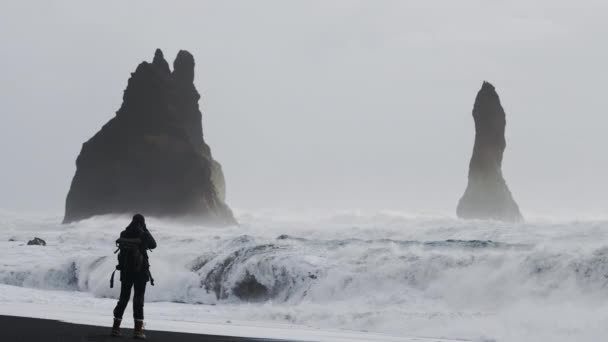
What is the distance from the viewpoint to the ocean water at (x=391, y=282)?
17219 mm

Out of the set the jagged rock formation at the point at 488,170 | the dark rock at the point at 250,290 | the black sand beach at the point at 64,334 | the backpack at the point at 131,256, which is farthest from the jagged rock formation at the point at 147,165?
the backpack at the point at 131,256

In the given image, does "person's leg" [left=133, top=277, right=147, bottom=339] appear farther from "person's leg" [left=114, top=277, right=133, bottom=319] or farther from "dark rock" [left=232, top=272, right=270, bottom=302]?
"dark rock" [left=232, top=272, right=270, bottom=302]

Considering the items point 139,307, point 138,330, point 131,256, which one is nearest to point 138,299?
point 139,307

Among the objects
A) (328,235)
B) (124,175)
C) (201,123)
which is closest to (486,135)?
(201,123)

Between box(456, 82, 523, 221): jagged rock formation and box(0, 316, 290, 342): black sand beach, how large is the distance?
95.7m

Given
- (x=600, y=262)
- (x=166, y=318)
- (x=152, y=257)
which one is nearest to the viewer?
(x=166, y=318)

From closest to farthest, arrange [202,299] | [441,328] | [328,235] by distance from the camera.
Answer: [441,328], [202,299], [328,235]

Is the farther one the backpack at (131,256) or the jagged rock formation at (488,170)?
the jagged rock formation at (488,170)

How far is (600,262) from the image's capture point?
1994 centimetres

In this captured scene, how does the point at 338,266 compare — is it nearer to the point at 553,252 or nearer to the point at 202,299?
the point at 202,299

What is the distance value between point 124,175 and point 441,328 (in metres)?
91.5

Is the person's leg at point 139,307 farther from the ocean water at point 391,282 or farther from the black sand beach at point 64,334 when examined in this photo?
the ocean water at point 391,282

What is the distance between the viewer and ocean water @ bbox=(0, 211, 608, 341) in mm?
17219

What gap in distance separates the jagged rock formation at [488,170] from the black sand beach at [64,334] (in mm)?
95689
